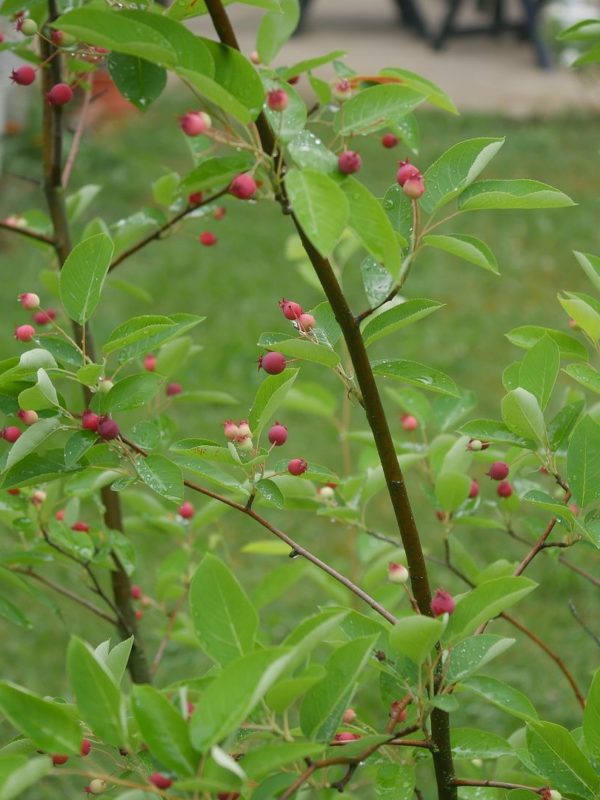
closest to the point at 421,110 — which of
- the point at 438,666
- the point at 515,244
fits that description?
the point at 515,244

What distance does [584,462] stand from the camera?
0.95 m

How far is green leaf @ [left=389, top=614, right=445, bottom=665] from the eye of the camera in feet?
2.47

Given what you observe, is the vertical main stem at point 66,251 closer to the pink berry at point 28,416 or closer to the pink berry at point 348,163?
the pink berry at point 28,416

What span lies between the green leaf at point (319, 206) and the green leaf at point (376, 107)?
0.37 ft

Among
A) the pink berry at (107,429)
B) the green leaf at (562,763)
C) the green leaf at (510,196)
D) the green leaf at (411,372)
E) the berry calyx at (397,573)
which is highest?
the green leaf at (510,196)

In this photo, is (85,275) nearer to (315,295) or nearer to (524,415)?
(524,415)

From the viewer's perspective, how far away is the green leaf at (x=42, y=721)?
692mm

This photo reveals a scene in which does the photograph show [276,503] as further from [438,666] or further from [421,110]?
[421,110]

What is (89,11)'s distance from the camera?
70 centimetres

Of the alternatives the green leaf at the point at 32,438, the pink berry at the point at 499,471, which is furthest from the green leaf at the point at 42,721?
the pink berry at the point at 499,471

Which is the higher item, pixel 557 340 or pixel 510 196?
pixel 510 196

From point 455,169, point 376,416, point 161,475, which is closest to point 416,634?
point 376,416

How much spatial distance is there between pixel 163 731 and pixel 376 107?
0.46m

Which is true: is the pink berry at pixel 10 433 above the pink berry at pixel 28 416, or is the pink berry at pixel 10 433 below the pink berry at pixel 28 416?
below
